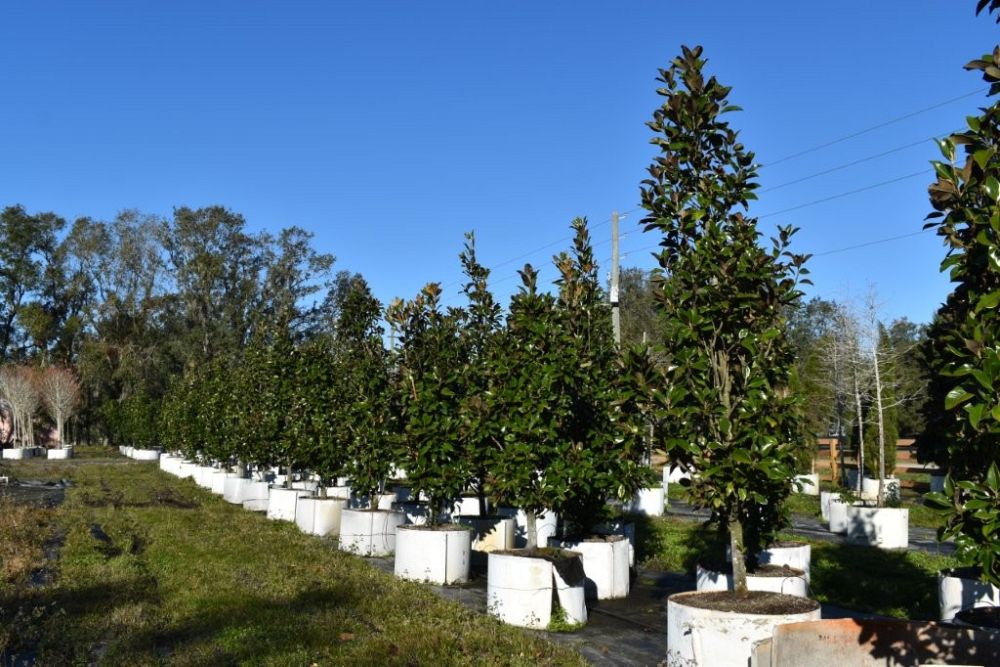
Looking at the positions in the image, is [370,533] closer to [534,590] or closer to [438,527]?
[438,527]

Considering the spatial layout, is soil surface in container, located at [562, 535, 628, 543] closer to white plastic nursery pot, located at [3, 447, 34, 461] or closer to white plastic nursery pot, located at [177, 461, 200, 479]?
white plastic nursery pot, located at [177, 461, 200, 479]

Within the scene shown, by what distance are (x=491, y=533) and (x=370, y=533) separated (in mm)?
2100

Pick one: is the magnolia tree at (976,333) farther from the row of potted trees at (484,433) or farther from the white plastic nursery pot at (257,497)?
the white plastic nursery pot at (257,497)

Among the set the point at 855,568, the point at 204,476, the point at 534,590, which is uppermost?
the point at 204,476

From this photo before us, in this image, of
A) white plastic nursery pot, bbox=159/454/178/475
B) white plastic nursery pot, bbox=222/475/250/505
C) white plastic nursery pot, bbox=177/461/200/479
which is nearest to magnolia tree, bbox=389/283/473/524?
white plastic nursery pot, bbox=222/475/250/505

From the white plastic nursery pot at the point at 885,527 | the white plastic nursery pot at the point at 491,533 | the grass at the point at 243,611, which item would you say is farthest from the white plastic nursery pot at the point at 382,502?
the white plastic nursery pot at the point at 885,527

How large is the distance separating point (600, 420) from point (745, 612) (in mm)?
4705

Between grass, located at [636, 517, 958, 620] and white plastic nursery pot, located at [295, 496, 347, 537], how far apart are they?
20.0ft

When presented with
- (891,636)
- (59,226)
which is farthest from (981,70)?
(59,226)

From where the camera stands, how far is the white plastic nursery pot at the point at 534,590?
9750 millimetres

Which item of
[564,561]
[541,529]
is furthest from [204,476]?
[564,561]

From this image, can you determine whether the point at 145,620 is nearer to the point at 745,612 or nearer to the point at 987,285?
the point at 745,612

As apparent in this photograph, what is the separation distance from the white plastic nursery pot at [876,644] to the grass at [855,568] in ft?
13.1

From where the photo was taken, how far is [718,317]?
7.87 m
